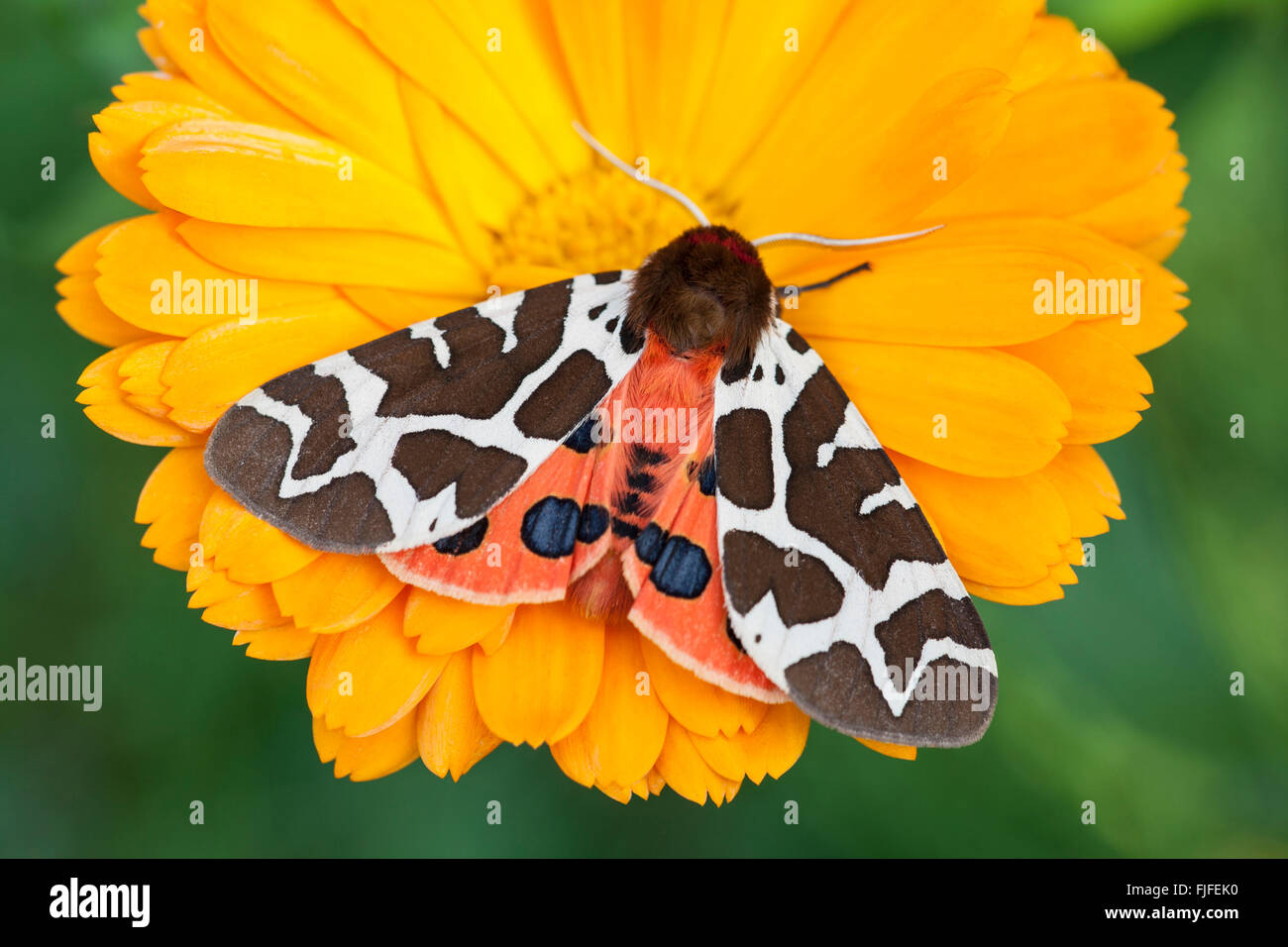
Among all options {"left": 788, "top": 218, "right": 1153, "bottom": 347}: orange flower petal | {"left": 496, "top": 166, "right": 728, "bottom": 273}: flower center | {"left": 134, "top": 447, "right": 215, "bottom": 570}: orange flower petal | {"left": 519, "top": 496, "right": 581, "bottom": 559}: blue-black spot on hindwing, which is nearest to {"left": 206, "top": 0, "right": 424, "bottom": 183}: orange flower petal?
{"left": 496, "top": 166, "right": 728, "bottom": 273}: flower center

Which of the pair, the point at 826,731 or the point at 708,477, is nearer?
the point at 708,477

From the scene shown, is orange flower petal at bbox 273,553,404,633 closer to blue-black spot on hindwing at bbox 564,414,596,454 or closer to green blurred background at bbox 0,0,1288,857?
blue-black spot on hindwing at bbox 564,414,596,454

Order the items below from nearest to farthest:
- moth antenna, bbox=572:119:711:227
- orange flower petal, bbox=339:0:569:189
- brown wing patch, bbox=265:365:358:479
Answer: brown wing patch, bbox=265:365:358:479, orange flower petal, bbox=339:0:569:189, moth antenna, bbox=572:119:711:227


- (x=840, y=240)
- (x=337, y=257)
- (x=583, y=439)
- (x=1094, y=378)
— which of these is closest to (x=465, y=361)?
(x=583, y=439)

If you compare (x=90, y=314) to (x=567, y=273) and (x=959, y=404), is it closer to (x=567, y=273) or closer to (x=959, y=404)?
(x=567, y=273)

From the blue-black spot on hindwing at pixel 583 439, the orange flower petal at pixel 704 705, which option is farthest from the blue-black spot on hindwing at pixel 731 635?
the blue-black spot on hindwing at pixel 583 439

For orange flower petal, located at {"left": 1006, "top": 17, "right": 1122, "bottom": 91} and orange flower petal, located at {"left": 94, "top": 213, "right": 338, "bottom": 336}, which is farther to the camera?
orange flower petal, located at {"left": 1006, "top": 17, "right": 1122, "bottom": 91}
